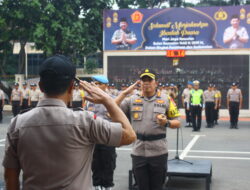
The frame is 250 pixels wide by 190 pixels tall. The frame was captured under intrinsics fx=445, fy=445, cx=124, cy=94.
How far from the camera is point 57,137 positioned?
2.47 metres

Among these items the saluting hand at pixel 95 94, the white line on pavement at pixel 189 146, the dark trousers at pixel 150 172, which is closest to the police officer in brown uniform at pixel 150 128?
the dark trousers at pixel 150 172

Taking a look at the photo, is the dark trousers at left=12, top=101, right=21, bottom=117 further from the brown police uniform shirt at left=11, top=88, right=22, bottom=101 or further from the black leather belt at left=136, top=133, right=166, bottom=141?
the black leather belt at left=136, top=133, right=166, bottom=141

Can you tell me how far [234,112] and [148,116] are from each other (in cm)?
1385

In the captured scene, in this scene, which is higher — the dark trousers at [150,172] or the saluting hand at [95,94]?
the saluting hand at [95,94]

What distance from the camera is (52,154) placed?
2467mm

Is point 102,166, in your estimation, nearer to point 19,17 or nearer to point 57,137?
point 57,137

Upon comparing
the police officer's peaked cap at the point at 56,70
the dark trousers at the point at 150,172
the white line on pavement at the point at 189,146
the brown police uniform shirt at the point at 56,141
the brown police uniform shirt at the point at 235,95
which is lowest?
the white line on pavement at the point at 189,146

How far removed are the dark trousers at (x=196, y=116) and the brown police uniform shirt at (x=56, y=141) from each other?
1476 centimetres

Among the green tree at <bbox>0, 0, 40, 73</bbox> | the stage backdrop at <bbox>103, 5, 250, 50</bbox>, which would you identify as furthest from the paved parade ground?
the green tree at <bbox>0, 0, 40, 73</bbox>

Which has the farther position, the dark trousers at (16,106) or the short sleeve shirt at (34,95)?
the dark trousers at (16,106)

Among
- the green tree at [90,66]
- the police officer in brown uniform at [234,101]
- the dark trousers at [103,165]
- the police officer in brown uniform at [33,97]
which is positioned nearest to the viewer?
the dark trousers at [103,165]

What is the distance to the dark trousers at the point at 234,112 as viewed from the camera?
18.3 m

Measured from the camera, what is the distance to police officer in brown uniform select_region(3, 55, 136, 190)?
2.47 m

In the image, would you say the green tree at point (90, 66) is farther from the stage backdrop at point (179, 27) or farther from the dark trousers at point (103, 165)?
the dark trousers at point (103, 165)
